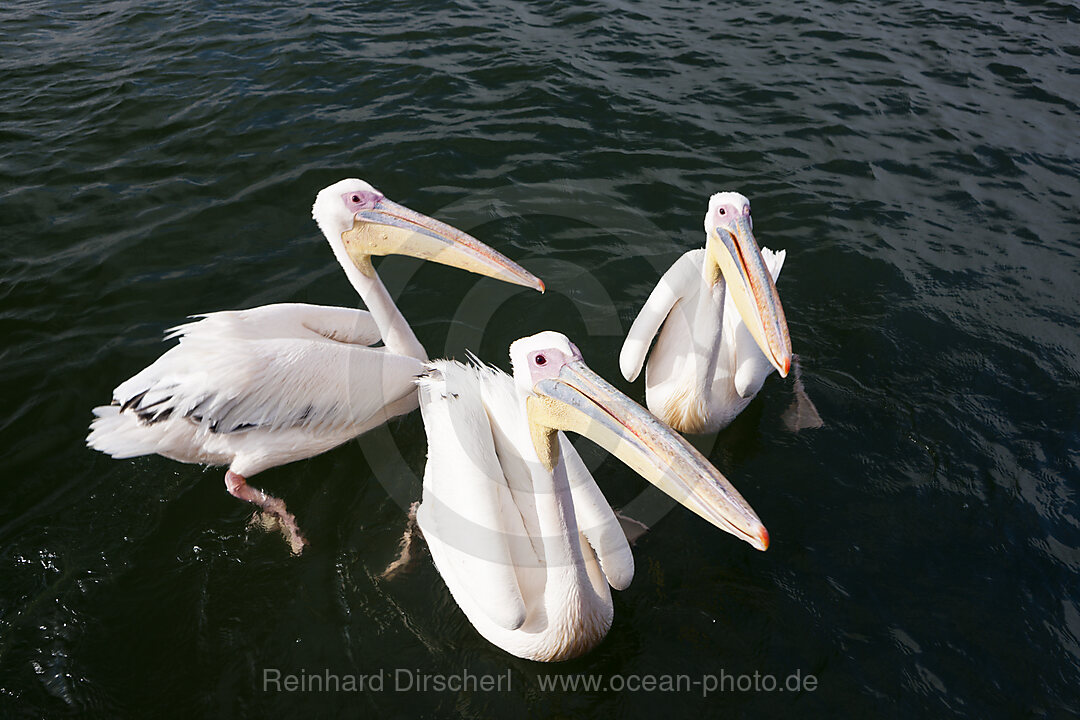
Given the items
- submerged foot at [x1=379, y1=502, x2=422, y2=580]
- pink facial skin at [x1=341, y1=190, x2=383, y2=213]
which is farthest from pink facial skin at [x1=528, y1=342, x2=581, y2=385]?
pink facial skin at [x1=341, y1=190, x2=383, y2=213]

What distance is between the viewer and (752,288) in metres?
3.30

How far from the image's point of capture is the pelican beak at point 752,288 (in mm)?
3135

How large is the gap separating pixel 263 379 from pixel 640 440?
1.94 m

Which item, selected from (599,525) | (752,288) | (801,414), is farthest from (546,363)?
(801,414)

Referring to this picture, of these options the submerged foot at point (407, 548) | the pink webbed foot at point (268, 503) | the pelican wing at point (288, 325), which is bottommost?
the submerged foot at point (407, 548)

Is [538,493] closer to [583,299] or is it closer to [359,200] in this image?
[359,200]

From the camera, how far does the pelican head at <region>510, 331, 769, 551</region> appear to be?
2.22 metres

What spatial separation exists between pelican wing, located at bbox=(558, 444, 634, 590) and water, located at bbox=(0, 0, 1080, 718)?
1.37 ft

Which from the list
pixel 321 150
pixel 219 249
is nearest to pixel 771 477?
pixel 219 249

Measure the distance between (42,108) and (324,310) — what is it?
457 cm

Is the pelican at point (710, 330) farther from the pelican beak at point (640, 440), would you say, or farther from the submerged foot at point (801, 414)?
the pelican beak at point (640, 440)

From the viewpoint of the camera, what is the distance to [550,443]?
2518 millimetres

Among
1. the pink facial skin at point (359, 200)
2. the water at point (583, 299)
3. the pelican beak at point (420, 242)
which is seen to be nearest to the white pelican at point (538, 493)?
the water at point (583, 299)

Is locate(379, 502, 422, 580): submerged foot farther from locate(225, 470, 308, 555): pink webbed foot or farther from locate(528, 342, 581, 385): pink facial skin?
locate(528, 342, 581, 385): pink facial skin
